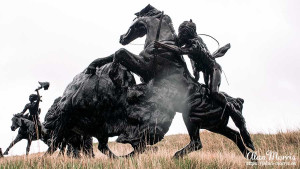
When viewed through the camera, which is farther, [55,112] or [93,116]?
[55,112]

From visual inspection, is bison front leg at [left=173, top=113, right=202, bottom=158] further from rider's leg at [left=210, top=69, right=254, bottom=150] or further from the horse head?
the horse head

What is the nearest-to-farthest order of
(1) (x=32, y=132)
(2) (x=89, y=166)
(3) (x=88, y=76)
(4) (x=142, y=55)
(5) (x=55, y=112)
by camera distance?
(2) (x=89, y=166)
(4) (x=142, y=55)
(3) (x=88, y=76)
(5) (x=55, y=112)
(1) (x=32, y=132)

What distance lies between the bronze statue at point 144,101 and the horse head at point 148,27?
0.05 feet

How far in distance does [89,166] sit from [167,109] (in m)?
1.40

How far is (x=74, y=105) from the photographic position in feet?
17.7

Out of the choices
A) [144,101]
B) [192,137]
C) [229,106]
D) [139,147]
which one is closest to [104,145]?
[139,147]

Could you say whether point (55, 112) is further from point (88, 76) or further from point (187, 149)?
point (187, 149)

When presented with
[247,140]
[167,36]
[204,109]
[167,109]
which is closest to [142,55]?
[167,36]

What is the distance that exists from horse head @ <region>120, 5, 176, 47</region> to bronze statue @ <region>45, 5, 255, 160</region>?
0.02 metres

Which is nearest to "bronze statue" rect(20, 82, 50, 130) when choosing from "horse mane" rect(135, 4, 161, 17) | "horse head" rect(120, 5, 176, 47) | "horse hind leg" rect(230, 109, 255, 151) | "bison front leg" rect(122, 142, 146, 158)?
"horse head" rect(120, 5, 176, 47)

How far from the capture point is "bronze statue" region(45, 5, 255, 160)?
4.85m

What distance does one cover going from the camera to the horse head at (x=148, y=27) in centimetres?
536

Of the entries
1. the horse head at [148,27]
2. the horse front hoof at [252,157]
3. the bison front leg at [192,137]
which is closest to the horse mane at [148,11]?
the horse head at [148,27]

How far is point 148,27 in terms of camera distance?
5.50 m
